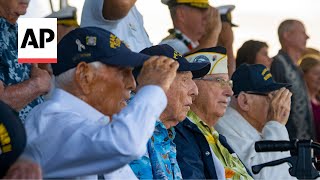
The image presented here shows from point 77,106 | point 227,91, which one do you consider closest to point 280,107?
point 227,91

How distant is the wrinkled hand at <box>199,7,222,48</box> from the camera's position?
8484 millimetres

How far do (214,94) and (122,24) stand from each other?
0.79 meters

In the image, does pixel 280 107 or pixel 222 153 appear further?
pixel 280 107

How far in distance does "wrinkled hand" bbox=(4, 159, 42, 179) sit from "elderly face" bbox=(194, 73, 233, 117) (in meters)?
3.07

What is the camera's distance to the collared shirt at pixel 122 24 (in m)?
6.66

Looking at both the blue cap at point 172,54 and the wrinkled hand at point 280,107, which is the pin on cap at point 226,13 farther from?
the blue cap at point 172,54

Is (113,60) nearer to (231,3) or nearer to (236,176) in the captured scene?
(236,176)

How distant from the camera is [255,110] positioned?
775 centimetres

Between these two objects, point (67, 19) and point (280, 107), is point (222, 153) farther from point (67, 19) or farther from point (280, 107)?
point (67, 19)

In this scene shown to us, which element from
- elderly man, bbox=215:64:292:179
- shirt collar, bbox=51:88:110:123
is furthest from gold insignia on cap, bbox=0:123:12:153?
elderly man, bbox=215:64:292:179

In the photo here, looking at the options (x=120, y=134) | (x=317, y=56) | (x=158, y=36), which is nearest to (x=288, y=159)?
(x=120, y=134)

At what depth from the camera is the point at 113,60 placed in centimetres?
467

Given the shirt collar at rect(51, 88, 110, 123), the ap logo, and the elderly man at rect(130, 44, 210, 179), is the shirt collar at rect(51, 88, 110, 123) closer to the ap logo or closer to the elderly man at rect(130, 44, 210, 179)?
the elderly man at rect(130, 44, 210, 179)

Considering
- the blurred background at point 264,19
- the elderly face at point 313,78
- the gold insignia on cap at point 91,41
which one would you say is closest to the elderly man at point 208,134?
the gold insignia on cap at point 91,41
